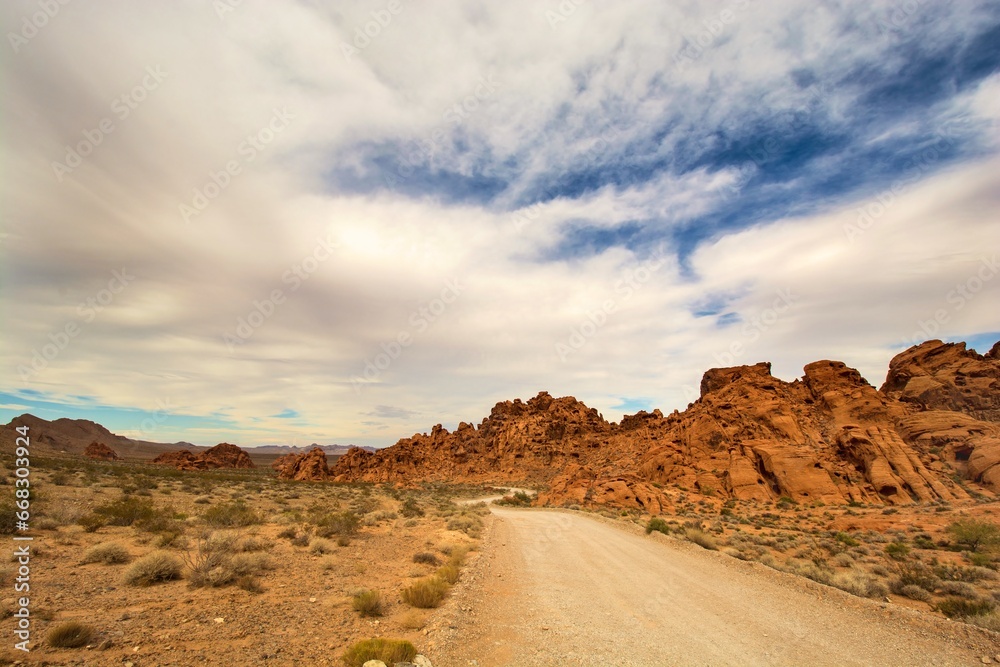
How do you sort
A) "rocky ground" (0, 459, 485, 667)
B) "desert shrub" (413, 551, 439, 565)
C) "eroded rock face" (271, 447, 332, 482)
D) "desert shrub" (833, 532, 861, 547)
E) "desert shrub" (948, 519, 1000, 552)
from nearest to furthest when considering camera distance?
"rocky ground" (0, 459, 485, 667)
"desert shrub" (413, 551, 439, 565)
"desert shrub" (948, 519, 1000, 552)
"desert shrub" (833, 532, 861, 547)
"eroded rock face" (271, 447, 332, 482)

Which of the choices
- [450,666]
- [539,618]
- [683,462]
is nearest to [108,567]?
[450,666]

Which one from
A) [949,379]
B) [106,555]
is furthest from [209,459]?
[949,379]

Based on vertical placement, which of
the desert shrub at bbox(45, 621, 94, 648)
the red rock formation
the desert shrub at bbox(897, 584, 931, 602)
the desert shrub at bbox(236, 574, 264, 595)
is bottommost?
the desert shrub at bbox(897, 584, 931, 602)

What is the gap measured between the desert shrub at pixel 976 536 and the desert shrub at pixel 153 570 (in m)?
25.9

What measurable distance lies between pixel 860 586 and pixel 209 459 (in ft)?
402

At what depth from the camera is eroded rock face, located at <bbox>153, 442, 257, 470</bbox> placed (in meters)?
92.6

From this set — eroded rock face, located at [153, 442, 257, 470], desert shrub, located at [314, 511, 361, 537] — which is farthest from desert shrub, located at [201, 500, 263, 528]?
eroded rock face, located at [153, 442, 257, 470]

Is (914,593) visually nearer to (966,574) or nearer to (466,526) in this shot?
(966,574)

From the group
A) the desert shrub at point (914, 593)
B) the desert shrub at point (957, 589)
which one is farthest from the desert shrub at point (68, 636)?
the desert shrub at point (957, 589)

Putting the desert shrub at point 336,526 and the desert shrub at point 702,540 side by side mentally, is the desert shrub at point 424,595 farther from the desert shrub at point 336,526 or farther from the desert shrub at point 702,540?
the desert shrub at point 702,540

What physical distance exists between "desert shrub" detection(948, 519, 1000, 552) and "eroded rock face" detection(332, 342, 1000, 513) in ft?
59.9

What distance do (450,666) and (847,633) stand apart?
7506 mm

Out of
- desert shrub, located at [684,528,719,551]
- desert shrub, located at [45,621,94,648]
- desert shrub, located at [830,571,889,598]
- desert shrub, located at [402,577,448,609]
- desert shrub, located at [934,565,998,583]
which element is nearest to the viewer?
desert shrub, located at [45,621,94,648]

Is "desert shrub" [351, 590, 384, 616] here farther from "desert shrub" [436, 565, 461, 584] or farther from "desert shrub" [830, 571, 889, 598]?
"desert shrub" [830, 571, 889, 598]
